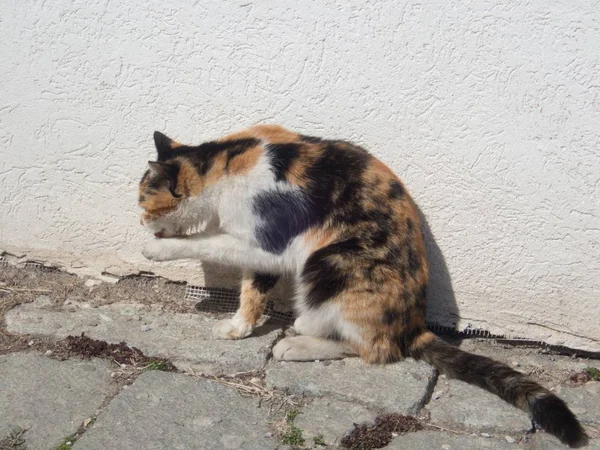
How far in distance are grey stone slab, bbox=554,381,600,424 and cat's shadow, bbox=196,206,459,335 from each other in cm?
71

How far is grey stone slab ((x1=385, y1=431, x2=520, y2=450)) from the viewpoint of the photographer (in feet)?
10.2

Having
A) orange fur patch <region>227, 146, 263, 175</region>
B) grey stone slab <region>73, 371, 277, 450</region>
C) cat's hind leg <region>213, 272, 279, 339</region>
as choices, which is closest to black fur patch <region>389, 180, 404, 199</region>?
orange fur patch <region>227, 146, 263, 175</region>

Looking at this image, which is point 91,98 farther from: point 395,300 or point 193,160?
point 395,300

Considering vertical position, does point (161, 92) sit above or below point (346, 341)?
above

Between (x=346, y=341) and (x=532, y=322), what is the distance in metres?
1.11

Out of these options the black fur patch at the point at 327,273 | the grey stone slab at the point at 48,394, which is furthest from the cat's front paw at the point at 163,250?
the black fur patch at the point at 327,273

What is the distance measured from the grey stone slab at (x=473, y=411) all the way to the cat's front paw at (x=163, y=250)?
153cm

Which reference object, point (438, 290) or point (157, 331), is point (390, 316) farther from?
point (157, 331)

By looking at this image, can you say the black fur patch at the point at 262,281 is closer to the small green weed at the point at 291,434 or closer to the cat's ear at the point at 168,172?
the cat's ear at the point at 168,172

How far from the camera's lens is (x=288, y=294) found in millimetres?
4281

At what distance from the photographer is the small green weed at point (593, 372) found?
3863 millimetres

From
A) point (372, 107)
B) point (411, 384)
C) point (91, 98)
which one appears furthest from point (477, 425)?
point (91, 98)

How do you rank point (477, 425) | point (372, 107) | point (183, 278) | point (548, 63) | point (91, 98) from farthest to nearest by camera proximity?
point (183, 278) < point (91, 98) < point (372, 107) < point (548, 63) < point (477, 425)

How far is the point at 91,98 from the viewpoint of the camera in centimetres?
411
